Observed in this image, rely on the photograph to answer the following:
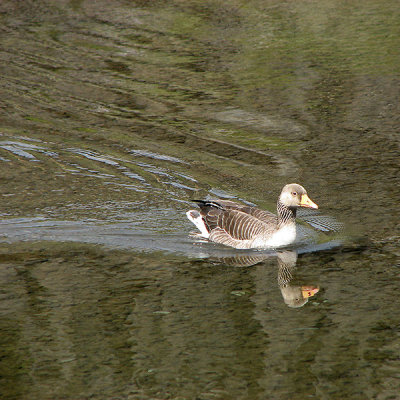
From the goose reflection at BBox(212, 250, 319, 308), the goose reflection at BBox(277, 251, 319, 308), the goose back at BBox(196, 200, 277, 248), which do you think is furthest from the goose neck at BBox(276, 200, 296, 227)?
the goose reflection at BBox(277, 251, 319, 308)

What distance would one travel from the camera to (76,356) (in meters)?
8.22

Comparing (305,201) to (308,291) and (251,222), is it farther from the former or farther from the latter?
(308,291)

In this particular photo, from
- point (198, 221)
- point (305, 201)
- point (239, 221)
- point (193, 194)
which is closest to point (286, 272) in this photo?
point (305, 201)

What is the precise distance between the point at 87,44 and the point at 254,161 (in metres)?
9.22

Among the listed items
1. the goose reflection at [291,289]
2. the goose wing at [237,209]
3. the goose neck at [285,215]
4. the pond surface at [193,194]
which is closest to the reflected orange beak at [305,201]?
the goose neck at [285,215]

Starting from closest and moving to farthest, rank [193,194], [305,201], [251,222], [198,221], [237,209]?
[305,201] < [251,222] < [237,209] < [198,221] < [193,194]

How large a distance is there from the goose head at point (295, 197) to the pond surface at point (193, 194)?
68 cm

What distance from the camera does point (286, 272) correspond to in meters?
10.5

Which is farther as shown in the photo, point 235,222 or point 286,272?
point 235,222

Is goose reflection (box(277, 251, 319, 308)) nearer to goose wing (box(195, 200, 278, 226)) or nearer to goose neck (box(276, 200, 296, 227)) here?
goose neck (box(276, 200, 296, 227))

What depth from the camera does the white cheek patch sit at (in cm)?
1188

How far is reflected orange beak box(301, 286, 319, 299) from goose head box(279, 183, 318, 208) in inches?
59.9

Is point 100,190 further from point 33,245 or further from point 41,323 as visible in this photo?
point 41,323

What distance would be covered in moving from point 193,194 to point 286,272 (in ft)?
10.8
